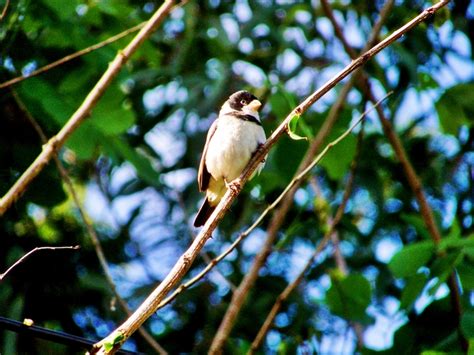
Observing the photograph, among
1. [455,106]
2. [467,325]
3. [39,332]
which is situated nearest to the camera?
[39,332]

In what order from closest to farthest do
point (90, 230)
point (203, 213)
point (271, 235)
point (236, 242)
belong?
point (236, 242) → point (90, 230) → point (271, 235) → point (203, 213)

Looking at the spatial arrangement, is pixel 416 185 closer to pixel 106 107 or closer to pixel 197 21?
pixel 106 107

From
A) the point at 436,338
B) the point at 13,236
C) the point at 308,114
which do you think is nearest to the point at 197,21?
the point at 308,114

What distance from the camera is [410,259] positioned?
4480mm

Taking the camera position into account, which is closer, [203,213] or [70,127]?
[70,127]

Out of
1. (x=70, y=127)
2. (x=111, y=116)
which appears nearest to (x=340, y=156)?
(x=111, y=116)

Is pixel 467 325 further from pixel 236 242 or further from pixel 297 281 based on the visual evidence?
pixel 236 242

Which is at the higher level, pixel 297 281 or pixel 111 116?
pixel 111 116

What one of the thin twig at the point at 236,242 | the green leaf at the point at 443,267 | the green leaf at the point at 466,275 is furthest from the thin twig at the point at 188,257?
the green leaf at the point at 466,275

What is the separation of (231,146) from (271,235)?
54 centimetres

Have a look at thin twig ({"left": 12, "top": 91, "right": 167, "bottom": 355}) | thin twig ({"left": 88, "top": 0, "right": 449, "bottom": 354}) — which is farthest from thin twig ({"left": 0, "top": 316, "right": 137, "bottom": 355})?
thin twig ({"left": 12, "top": 91, "right": 167, "bottom": 355})

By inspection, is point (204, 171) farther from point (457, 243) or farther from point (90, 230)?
point (457, 243)

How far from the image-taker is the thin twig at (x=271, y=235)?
449 centimetres

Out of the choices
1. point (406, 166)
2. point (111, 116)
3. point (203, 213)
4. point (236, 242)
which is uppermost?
point (111, 116)
